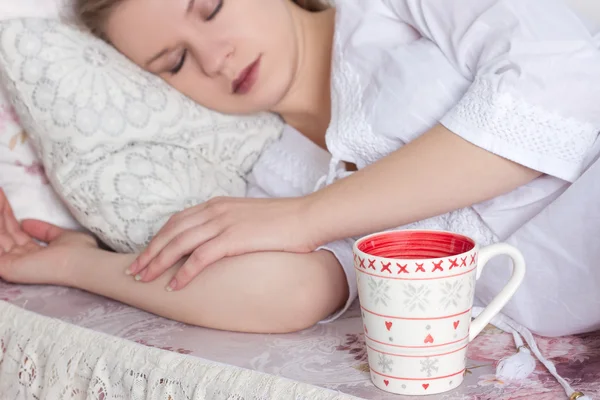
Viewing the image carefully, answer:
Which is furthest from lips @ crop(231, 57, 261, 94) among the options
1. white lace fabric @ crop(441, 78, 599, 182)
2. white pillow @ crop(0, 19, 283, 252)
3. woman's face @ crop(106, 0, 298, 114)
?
white lace fabric @ crop(441, 78, 599, 182)

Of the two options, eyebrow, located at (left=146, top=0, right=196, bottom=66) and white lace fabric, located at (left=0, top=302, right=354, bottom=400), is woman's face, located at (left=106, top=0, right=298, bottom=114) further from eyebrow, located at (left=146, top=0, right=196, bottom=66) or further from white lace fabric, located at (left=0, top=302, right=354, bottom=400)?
white lace fabric, located at (left=0, top=302, right=354, bottom=400)

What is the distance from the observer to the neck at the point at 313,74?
1.32 metres

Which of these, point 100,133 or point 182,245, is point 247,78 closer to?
point 100,133

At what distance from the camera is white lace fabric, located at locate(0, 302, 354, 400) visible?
78 cm

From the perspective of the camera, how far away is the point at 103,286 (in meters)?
1.10

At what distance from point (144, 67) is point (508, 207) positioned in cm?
65

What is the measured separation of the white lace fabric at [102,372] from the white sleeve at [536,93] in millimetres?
358

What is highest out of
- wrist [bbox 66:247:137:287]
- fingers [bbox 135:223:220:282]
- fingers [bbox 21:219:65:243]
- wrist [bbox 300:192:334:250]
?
wrist [bbox 300:192:334:250]

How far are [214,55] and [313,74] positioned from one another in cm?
20

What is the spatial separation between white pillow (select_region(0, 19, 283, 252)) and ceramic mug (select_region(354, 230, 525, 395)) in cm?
49

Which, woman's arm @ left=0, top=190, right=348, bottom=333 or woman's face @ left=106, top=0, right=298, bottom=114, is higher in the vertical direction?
woman's face @ left=106, top=0, right=298, bottom=114

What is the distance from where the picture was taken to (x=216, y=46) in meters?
1.20

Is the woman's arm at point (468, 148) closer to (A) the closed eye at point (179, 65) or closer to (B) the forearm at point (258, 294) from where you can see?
(B) the forearm at point (258, 294)

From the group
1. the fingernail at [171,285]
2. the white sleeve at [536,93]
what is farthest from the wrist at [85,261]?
the white sleeve at [536,93]
